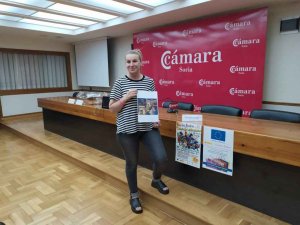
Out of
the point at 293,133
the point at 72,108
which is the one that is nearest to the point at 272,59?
the point at 293,133

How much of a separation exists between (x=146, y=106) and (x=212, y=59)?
7.68 feet

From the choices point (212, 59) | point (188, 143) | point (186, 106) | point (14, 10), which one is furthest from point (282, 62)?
point (14, 10)

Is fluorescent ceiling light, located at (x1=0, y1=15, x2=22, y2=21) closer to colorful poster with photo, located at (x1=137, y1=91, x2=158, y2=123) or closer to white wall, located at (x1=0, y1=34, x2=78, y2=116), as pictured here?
white wall, located at (x1=0, y1=34, x2=78, y2=116)

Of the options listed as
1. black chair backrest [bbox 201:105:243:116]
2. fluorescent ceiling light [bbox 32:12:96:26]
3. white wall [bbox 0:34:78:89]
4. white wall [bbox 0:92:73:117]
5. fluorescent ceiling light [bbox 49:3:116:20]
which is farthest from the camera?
white wall [bbox 0:92:73:117]

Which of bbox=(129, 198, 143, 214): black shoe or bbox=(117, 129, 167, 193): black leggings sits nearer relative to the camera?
bbox=(117, 129, 167, 193): black leggings

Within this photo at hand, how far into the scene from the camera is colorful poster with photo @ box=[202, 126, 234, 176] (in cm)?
169

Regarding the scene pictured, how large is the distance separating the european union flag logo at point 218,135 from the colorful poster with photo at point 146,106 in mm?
472

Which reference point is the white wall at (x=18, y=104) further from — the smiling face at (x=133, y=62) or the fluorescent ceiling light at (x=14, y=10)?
the smiling face at (x=133, y=62)

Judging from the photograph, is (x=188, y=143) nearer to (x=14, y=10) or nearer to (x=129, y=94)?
(x=129, y=94)

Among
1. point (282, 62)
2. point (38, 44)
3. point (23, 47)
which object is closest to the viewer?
point (282, 62)

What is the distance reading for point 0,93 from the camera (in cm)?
554

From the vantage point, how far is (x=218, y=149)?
175 centimetres

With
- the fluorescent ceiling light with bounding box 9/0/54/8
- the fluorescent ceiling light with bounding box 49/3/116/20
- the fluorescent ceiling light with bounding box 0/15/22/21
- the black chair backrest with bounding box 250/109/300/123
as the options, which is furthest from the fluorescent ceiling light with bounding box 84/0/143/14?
the black chair backrest with bounding box 250/109/300/123

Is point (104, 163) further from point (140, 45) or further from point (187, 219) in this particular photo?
point (140, 45)
